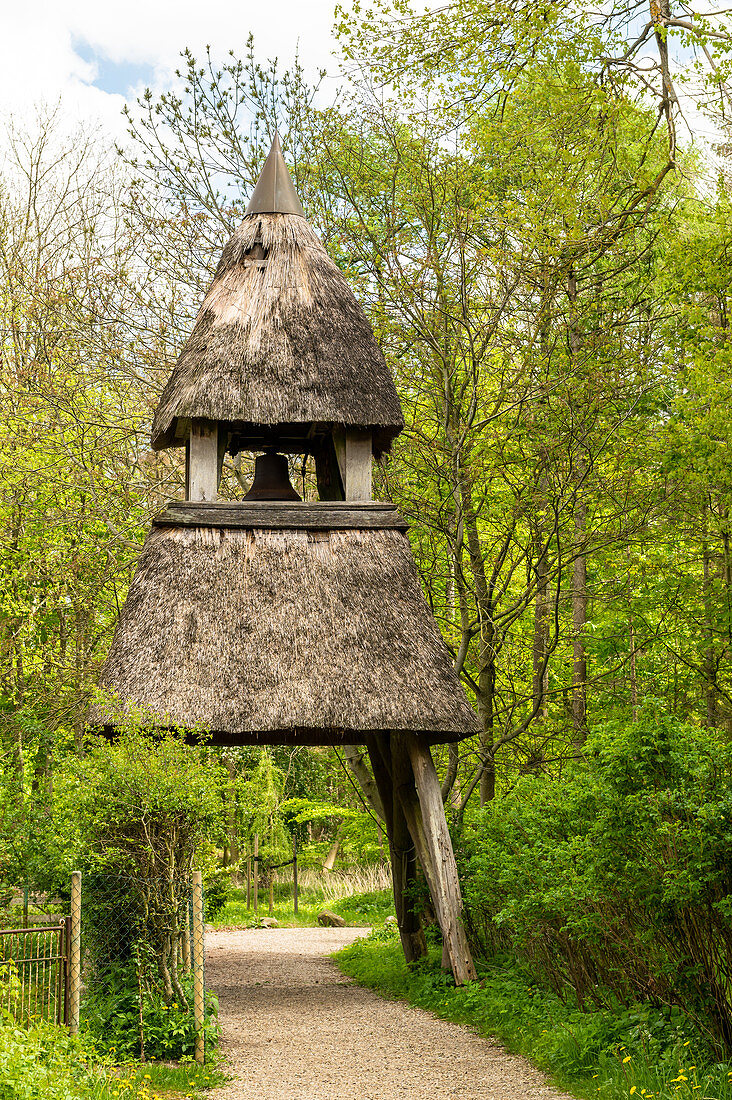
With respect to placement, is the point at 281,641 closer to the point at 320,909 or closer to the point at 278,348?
the point at 278,348

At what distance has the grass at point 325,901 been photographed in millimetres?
21391

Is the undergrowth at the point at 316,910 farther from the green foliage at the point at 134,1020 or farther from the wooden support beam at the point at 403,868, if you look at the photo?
the green foliage at the point at 134,1020

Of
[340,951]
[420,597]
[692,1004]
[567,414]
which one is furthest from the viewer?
[340,951]

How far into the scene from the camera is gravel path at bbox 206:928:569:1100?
23.9ft

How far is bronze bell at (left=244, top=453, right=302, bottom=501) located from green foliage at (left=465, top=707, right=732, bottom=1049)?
4.71 metres

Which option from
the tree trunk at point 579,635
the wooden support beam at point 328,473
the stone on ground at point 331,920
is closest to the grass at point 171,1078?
the tree trunk at point 579,635

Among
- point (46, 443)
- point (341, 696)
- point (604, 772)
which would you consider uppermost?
point (46, 443)

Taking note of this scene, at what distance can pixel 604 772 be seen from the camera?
22.1 ft

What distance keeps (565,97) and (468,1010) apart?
27.9 feet

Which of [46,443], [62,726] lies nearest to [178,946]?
[62,726]

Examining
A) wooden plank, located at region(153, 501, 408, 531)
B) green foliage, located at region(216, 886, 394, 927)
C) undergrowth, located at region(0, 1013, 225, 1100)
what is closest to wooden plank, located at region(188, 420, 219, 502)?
wooden plank, located at region(153, 501, 408, 531)

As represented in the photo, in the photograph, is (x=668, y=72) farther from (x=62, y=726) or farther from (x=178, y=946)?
(x=62, y=726)

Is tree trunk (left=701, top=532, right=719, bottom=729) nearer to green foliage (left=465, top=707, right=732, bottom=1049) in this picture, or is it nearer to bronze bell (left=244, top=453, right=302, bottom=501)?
green foliage (left=465, top=707, right=732, bottom=1049)

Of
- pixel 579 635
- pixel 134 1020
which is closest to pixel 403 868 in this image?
pixel 579 635
